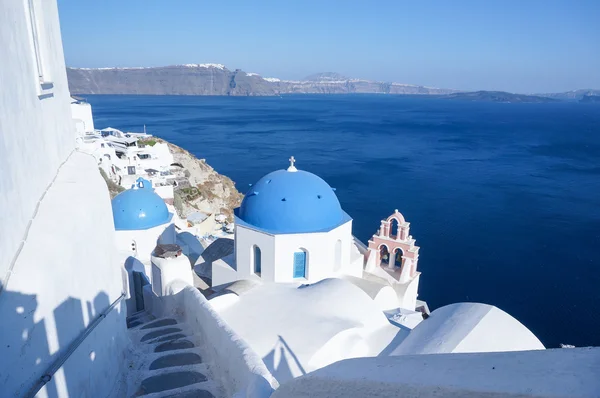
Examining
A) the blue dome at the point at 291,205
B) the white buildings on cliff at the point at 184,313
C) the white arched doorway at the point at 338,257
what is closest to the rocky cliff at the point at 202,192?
the blue dome at the point at 291,205

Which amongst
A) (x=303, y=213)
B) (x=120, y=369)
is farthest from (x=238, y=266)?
(x=120, y=369)

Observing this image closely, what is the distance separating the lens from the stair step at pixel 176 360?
189 inches

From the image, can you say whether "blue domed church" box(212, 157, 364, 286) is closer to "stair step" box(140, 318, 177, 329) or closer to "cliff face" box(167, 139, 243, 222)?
"stair step" box(140, 318, 177, 329)

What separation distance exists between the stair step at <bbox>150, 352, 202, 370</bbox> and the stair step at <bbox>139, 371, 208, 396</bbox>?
0.24 m

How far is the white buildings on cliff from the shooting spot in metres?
1.94

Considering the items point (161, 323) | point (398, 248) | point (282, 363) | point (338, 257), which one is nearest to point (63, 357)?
point (161, 323)

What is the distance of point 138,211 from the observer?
13.0 m

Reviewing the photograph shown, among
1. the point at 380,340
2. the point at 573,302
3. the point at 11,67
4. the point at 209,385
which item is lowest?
the point at 573,302

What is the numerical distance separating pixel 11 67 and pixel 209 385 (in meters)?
3.49

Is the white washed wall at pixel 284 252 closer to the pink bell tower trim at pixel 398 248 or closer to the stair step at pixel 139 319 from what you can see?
the pink bell tower trim at pixel 398 248

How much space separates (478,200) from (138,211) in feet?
98.9

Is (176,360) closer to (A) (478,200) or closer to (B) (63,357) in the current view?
(B) (63,357)

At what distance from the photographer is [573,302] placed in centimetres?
2108

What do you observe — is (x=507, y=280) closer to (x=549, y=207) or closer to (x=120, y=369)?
(x=549, y=207)
